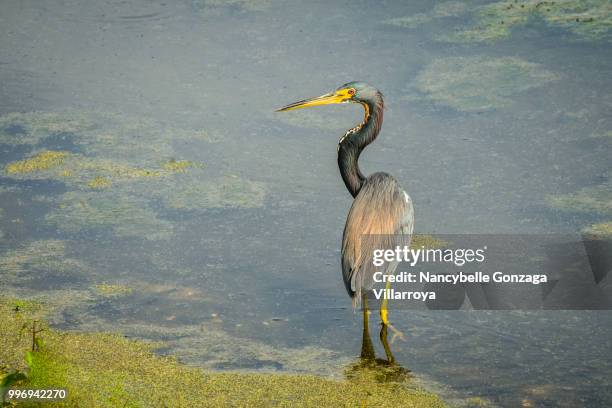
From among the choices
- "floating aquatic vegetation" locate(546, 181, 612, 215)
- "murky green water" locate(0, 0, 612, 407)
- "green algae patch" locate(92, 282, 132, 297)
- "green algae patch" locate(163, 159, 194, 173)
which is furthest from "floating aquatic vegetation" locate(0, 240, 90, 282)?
"floating aquatic vegetation" locate(546, 181, 612, 215)

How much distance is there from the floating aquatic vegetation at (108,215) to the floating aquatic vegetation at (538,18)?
11.7ft

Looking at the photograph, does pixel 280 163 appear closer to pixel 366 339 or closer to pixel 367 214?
pixel 367 214

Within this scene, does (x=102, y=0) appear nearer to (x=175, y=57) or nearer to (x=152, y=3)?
(x=152, y=3)

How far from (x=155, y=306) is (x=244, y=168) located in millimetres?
1760

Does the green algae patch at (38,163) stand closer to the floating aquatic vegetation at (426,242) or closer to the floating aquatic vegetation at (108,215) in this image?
the floating aquatic vegetation at (108,215)

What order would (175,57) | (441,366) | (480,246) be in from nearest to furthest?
(441,366) → (480,246) → (175,57)

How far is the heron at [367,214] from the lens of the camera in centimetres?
495

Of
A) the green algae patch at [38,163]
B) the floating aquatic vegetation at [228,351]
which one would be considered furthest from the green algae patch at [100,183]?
the floating aquatic vegetation at [228,351]

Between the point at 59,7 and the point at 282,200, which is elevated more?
the point at 59,7

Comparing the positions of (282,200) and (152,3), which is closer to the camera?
(282,200)

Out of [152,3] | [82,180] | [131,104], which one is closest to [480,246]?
[82,180]

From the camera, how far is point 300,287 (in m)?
5.49

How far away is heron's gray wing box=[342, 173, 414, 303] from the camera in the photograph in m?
4.93

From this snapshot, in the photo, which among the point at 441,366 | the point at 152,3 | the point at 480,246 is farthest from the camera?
the point at 152,3
